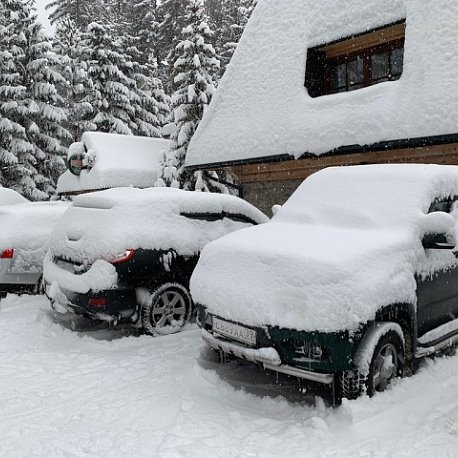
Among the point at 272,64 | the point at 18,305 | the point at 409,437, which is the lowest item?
the point at 18,305

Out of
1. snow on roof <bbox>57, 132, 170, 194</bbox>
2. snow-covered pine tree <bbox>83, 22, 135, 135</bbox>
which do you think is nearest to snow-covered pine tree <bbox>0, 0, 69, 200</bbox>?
snow on roof <bbox>57, 132, 170, 194</bbox>

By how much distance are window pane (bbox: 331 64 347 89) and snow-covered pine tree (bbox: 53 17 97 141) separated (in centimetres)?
2002

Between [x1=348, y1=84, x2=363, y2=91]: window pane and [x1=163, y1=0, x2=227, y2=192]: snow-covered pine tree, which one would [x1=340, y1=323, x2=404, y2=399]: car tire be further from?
[x1=163, y1=0, x2=227, y2=192]: snow-covered pine tree

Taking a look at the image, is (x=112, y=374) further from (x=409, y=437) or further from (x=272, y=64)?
(x=272, y=64)

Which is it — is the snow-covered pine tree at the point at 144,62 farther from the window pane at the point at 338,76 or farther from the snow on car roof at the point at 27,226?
the snow on car roof at the point at 27,226

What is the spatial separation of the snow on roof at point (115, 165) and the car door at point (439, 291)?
17034 mm

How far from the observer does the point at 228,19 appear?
38.6 m

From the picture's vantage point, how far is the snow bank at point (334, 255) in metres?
3.80

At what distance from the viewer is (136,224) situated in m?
5.92

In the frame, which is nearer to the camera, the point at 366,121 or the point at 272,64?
the point at 366,121

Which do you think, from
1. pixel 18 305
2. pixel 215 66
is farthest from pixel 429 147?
pixel 215 66

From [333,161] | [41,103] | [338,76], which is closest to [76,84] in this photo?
[41,103]

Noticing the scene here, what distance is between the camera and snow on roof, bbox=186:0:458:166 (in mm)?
8734

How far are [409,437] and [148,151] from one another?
21507mm
